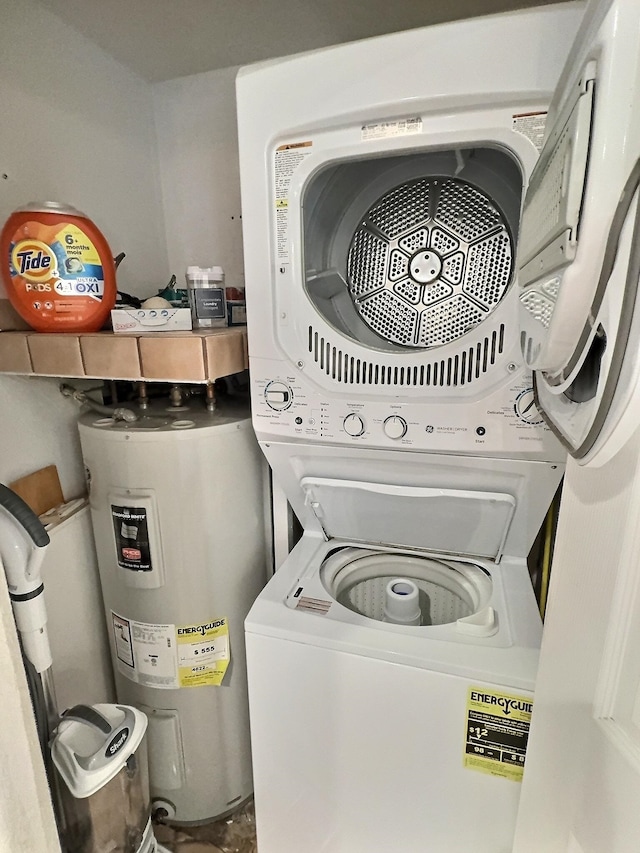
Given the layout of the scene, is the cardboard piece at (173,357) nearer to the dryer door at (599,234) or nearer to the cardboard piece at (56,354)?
the cardboard piece at (56,354)

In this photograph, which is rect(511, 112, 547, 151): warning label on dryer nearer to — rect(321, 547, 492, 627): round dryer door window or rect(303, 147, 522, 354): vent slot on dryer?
rect(303, 147, 522, 354): vent slot on dryer

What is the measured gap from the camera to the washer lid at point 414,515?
1105 millimetres

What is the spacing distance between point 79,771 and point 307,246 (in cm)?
113

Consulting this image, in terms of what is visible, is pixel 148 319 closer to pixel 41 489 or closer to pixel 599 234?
pixel 41 489

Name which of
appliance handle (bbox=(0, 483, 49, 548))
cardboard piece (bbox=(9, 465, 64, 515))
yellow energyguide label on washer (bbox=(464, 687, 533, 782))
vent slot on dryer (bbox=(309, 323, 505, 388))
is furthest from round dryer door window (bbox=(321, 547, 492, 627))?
cardboard piece (bbox=(9, 465, 64, 515))

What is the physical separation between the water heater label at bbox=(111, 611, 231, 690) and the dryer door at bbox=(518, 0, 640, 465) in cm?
102

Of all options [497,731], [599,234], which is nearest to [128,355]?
[599,234]

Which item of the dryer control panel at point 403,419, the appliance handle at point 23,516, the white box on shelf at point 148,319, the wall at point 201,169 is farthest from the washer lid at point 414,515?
the wall at point 201,169

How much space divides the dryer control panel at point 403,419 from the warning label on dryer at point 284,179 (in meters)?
0.24

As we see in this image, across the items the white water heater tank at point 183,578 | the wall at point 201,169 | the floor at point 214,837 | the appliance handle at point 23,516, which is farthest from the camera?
the wall at point 201,169

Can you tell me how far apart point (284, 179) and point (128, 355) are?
0.47m

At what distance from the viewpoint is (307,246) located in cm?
104

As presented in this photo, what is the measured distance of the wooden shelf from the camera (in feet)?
3.30

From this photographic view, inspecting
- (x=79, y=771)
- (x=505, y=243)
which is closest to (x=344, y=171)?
(x=505, y=243)
